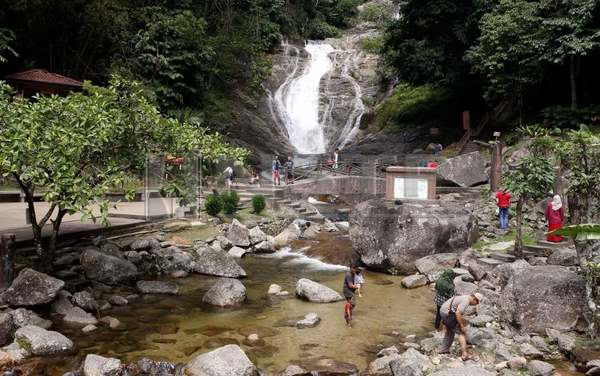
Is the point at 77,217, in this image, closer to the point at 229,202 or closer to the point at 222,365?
the point at 229,202

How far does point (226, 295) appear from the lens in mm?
13734

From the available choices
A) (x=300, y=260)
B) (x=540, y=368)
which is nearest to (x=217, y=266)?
(x=300, y=260)

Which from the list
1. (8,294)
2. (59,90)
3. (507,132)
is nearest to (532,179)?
(8,294)

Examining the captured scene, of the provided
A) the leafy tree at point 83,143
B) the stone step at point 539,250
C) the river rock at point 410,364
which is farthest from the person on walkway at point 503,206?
the river rock at point 410,364

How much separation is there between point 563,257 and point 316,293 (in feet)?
22.2

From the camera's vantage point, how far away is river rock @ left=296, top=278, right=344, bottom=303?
14.1 metres

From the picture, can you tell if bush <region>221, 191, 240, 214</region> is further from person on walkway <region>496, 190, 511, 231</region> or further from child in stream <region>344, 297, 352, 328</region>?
child in stream <region>344, 297, 352, 328</region>

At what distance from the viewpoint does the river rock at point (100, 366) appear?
29.7 ft

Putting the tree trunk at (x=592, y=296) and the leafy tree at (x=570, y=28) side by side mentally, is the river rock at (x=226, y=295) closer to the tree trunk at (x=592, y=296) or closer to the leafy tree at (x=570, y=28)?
the tree trunk at (x=592, y=296)

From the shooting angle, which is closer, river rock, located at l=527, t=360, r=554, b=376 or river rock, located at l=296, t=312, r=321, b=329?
river rock, located at l=527, t=360, r=554, b=376

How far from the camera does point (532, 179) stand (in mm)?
15430

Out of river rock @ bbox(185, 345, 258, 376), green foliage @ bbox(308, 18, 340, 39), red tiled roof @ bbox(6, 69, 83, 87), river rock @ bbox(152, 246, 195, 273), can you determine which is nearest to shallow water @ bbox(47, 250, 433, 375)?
river rock @ bbox(185, 345, 258, 376)

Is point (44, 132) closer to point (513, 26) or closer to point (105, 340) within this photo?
point (105, 340)

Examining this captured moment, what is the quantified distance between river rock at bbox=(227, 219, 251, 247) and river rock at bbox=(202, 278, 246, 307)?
6.37 m
